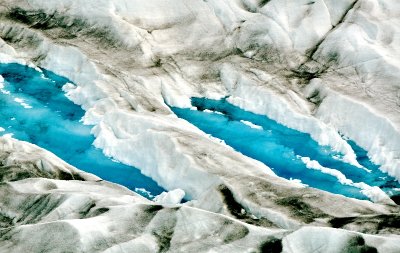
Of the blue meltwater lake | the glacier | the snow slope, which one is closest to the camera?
the snow slope

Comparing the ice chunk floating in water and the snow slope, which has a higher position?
the snow slope

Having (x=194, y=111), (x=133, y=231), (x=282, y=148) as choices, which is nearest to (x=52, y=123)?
(x=194, y=111)

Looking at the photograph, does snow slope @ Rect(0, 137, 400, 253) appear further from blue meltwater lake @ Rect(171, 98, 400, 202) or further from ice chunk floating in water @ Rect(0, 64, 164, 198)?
blue meltwater lake @ Rect(171, 98, 400, 202)

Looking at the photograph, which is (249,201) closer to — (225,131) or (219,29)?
(225,131)

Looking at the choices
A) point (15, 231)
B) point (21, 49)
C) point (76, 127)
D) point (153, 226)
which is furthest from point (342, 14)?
point (15, 231)

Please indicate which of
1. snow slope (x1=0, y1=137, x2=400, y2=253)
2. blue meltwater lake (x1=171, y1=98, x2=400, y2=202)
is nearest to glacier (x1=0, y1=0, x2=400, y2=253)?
snow slope (x1=0, y1=137, x2=400, y2=253)

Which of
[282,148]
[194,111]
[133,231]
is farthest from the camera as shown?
[194,111]

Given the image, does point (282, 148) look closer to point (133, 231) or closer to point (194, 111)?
point (194, 111)
